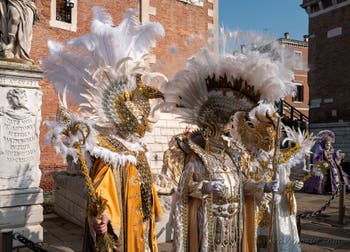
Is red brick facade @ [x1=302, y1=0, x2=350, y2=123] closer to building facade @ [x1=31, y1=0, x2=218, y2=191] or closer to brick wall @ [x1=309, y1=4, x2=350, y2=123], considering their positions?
brick wall @ [x1=309, y1=4, x2=350, y2=123]

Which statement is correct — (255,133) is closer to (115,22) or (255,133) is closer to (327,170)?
(327,170)

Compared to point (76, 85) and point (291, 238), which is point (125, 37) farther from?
point (291, 238)

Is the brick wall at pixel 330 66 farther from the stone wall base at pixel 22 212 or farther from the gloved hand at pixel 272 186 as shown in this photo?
the gloved hand at pixel 272 186

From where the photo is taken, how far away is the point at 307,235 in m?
7.24

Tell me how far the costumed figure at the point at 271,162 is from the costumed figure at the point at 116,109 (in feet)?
4.67

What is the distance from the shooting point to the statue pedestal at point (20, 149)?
5.68 m

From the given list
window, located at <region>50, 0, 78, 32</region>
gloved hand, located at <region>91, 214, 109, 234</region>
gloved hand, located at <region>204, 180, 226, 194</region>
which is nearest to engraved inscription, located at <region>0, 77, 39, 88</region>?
gloved hand, located at <region>91, 214, 109, 234</region>

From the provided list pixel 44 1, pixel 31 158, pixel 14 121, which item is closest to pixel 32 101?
pixel 14 121

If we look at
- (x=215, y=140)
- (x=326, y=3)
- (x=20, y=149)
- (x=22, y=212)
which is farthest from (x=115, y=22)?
(x=326, y=3)

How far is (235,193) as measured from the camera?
369 centimetres

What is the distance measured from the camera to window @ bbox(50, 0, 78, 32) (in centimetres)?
1209

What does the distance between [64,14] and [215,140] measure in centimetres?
1037

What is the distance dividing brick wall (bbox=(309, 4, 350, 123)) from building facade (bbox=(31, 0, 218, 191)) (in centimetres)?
669

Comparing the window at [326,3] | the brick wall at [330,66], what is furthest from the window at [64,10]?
the window at [326,3]
